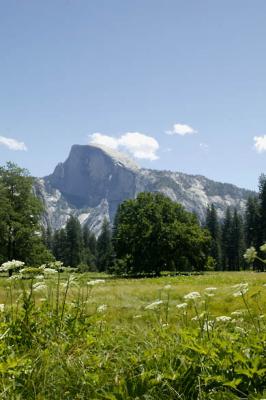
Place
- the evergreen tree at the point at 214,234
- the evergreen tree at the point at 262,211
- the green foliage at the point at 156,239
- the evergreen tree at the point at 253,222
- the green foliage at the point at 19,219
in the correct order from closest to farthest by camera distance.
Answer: the green foliage at the point at 19,219, the green foliage at the point at 156,239, the evergreen tree at the point at 262,211, the evergreen tree at the point at 253,222, the evergreen tree at the point at 214,234

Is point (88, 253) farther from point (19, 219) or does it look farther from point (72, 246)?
point (19, 219)

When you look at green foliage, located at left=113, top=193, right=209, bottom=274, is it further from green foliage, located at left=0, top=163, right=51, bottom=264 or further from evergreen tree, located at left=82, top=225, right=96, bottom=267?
evergreen tree, located at left=82, top=225, right=96, bottom=267

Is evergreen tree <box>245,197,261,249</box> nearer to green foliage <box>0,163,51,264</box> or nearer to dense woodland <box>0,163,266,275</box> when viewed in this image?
dense woodland <box>0,163,266,275</box>

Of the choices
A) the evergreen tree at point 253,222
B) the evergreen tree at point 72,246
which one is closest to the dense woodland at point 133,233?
the evergreen tree at point 253,222

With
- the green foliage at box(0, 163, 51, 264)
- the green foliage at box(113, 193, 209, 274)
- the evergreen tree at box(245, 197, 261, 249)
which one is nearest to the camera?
the green foliage at box(0, 163, 51, 264)

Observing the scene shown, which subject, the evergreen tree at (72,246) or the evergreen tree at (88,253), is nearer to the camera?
the evergreen tree at (72,246)

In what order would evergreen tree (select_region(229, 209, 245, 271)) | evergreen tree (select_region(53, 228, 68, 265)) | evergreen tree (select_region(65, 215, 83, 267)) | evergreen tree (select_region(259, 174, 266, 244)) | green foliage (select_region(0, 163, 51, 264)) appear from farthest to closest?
evergreen tree (select_region(53, 228, 68, 265)), evergreen tree (select_region(65, 215, 83, 267)), evergreen tree (select_region(229, 209, 245, 271)), evergreen tree (select_region(259, 174, 266, 244)), green foliage (select_region(0, 163, 51, 264))

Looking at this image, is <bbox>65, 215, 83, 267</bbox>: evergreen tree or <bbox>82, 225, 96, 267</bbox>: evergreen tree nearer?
<bbox>65, 215, 83, 267</bbox>: evergreen tree

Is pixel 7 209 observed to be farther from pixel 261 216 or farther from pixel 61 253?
pixel 61 253

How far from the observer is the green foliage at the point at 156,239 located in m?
66.3

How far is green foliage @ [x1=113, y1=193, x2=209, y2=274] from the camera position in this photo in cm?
6631

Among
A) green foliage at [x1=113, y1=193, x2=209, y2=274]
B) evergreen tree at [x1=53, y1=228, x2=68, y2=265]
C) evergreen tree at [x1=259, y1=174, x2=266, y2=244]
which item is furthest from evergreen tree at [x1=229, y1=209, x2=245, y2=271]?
green foliage at [x1=113, y1=193, x2=209, y2=274]

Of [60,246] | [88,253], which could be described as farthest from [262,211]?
[88,253]

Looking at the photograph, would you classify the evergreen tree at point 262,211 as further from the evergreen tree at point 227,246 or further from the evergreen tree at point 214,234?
the evergreen tree at point 227,246
